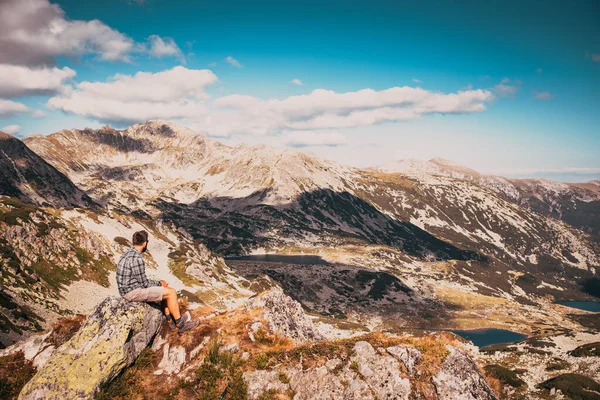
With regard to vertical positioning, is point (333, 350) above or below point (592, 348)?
above

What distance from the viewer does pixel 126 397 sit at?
12.1m

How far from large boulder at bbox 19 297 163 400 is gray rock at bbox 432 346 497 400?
12.7 meters

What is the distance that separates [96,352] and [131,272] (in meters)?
3.24

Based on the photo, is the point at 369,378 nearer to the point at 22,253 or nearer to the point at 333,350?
the point at 333,350

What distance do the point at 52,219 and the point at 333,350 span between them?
337 feet

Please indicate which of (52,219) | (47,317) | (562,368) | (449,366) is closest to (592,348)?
(562,368)

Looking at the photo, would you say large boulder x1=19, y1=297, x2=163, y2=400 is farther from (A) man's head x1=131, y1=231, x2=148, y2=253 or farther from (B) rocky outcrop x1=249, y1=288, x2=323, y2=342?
(B) rocky outcrop x1=249, y1=288, x2=323, y2=342

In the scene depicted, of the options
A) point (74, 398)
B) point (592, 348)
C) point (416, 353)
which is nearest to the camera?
point (74, 398)

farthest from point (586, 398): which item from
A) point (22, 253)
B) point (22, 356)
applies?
point (22, 253)

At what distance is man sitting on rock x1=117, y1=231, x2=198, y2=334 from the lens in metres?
13.6

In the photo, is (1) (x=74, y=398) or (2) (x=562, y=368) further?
(2) (x=562, y=368)

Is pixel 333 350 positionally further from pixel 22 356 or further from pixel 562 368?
pixel 562 368

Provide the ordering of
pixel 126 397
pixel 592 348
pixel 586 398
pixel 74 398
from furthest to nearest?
1. pixel 592 348
2. pixel 586 398
3. pixel 126 397
4. pixel 74 398

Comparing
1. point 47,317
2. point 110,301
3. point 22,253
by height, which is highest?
point 110,301
